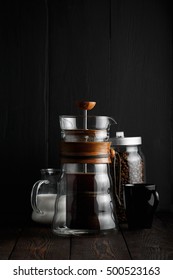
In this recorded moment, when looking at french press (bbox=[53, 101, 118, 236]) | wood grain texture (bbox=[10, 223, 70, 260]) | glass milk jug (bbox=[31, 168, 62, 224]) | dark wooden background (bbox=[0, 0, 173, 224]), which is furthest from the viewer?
dark wooden background (bbox=[0, 0, 173, 224])

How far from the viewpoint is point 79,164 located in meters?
1.38

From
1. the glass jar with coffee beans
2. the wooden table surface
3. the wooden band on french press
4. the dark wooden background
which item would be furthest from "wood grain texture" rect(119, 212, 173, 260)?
the dark wooden background

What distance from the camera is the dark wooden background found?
175 centimetres

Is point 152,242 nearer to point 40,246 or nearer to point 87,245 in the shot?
point 87,245

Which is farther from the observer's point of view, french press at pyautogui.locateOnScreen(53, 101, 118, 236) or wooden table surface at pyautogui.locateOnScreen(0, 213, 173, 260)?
french press at pyautogui.locateOnScreen(53, 101, 118, 236)

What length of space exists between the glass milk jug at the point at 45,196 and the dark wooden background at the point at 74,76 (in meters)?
0.18

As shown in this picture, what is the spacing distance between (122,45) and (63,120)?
0.48m

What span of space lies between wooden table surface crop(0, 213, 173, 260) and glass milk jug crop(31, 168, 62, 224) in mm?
39

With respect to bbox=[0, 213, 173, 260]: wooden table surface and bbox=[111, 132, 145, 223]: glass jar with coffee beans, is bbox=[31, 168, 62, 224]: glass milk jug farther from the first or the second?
bbox=[111, 132, 145, 223]: glass jar with coffee beans

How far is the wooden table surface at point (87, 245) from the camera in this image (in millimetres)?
1175

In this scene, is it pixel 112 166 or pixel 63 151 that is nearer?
pixel 63 151

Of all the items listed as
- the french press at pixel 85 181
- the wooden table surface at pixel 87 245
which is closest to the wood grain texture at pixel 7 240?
the wooden table surface at pixel 87 245
